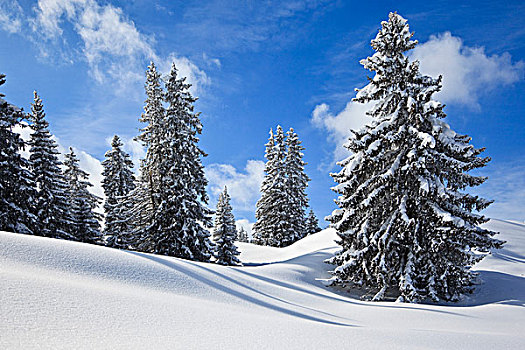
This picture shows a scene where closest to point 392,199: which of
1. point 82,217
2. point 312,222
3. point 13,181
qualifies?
point 13,181

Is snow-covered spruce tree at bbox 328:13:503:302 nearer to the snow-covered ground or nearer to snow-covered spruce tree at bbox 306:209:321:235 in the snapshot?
the snow-covered ground

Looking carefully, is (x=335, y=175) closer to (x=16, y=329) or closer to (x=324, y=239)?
(x=324, y=239)

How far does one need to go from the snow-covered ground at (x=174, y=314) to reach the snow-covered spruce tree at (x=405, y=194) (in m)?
2.59

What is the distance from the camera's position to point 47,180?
2095 centimetres

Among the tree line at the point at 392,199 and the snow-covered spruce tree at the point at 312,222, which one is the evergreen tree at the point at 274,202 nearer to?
the snow-covered spruce tree at the point at 312,222

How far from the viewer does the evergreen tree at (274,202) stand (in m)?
32.8

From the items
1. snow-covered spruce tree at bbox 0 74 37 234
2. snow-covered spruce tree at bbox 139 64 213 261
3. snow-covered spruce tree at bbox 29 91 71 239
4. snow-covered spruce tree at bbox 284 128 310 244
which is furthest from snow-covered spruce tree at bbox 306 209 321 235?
snow-covered spruce tree at bbox 0 74 37 234

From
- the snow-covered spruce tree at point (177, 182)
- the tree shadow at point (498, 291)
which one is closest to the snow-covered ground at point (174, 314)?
the tree shadow at point (498, 291)

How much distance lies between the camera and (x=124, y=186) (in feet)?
109

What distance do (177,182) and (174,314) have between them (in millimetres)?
16222

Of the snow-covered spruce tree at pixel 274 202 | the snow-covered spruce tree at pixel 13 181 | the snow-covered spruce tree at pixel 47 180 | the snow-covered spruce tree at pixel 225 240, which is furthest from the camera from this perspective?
the snow-covered spruce tree at pixel 274 202

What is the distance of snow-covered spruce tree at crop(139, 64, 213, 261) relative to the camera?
19422mm

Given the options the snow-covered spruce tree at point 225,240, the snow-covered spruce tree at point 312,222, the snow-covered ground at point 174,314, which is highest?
the snow-covered spruce tree at point 312,222

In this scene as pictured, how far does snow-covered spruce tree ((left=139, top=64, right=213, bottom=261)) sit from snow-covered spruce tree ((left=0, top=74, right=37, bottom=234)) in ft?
21.5
